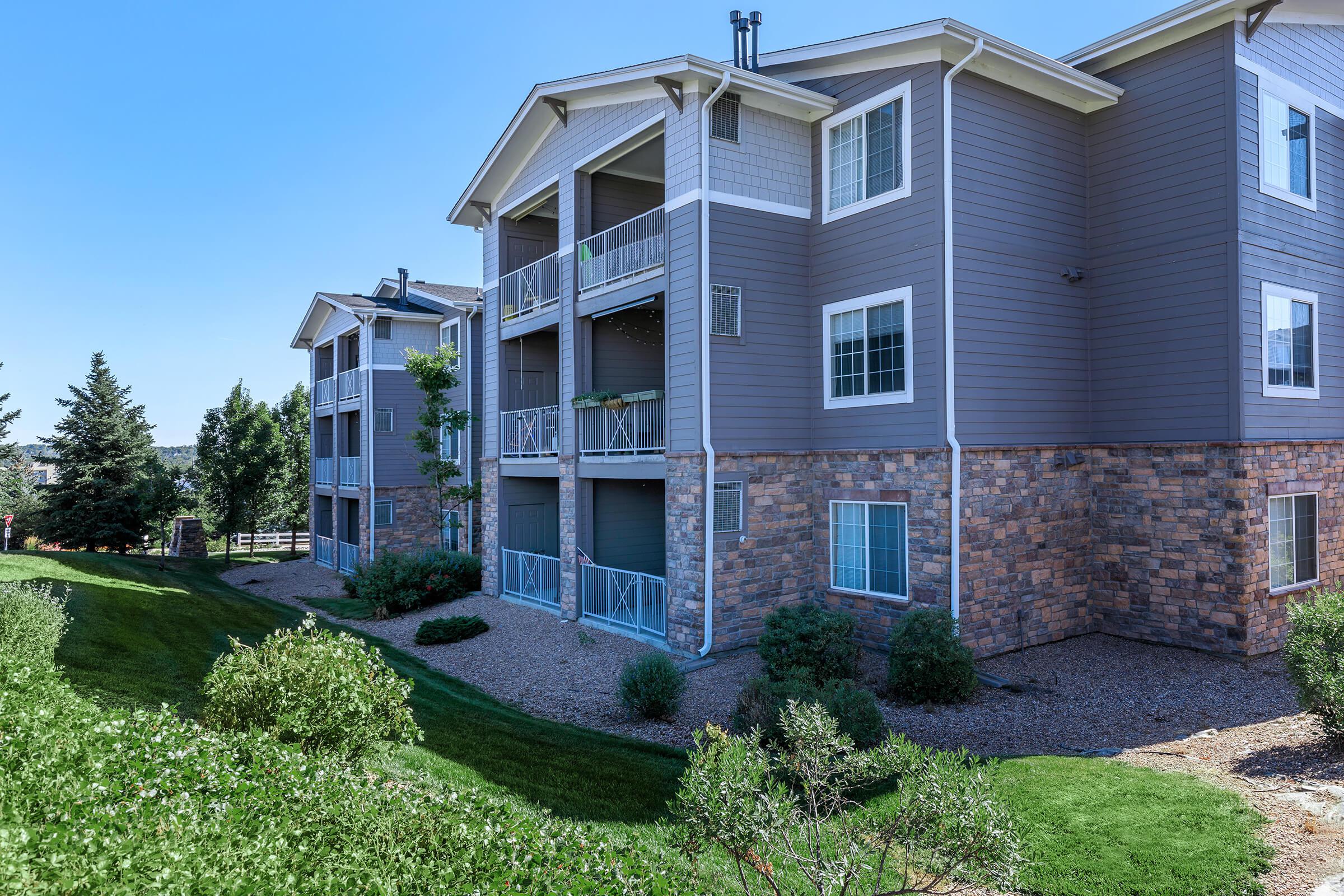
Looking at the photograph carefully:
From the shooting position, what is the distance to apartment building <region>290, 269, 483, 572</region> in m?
25.3

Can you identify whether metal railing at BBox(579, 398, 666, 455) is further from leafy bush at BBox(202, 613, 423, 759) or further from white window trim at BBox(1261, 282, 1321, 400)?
white window trim at BBox(1261, 282, 1321, 400)

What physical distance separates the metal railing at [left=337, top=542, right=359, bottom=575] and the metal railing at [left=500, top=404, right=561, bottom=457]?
37.9 feet

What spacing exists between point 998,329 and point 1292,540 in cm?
590

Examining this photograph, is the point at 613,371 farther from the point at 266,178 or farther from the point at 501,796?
the point at 266,178

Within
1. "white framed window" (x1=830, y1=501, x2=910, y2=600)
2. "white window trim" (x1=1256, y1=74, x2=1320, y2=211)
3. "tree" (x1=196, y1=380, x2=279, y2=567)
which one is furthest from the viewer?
"tree" (x1=196, y1=380, x2=279, y2=567)

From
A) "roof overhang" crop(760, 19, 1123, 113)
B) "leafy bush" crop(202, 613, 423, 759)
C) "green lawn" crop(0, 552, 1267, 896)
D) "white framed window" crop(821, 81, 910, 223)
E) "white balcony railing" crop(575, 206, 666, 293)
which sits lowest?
"green lawn" crop(0, 552, 1267, 896)

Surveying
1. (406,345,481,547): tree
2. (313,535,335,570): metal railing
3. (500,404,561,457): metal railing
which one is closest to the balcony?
(500,404,561,457): metal railing

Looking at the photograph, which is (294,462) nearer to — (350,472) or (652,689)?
(350,472)

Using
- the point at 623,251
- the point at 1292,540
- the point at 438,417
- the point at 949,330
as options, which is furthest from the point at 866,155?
the point at 438,417

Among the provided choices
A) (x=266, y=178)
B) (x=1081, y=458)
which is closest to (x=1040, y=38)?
(x=1081, y=458)

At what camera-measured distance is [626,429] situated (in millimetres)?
14250

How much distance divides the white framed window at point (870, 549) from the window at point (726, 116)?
644 cm

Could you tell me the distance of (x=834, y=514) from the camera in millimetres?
13039

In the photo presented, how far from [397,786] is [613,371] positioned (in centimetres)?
1255
